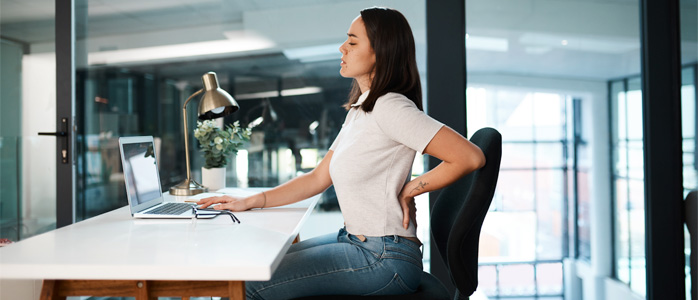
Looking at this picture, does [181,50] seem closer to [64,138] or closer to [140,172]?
[64,138]

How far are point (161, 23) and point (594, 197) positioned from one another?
7.59ft

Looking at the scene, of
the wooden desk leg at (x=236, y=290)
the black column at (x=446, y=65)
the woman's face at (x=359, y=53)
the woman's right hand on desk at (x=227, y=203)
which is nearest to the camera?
the wooden desk leg at (x=236, y=290)

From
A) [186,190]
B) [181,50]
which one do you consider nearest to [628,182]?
[186,190]

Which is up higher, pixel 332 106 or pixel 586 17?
pixel 586 17

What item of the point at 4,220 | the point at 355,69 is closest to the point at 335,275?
the point at 355,69

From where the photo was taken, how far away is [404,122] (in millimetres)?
1351

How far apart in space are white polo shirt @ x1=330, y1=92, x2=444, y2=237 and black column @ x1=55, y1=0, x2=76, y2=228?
1.82m

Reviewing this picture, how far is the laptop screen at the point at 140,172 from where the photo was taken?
1.59m

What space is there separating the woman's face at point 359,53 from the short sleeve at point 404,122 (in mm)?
159

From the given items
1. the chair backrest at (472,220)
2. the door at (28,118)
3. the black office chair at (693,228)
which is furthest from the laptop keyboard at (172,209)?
the black office chair at (693,228)

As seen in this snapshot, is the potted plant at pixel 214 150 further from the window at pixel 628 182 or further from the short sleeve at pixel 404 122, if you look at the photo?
the window at pixel 628 182

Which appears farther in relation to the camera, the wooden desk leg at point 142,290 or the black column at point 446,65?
the black column at point 446,65

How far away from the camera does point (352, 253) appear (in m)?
1.34

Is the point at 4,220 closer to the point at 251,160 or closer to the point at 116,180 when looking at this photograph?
the point at 116,180
